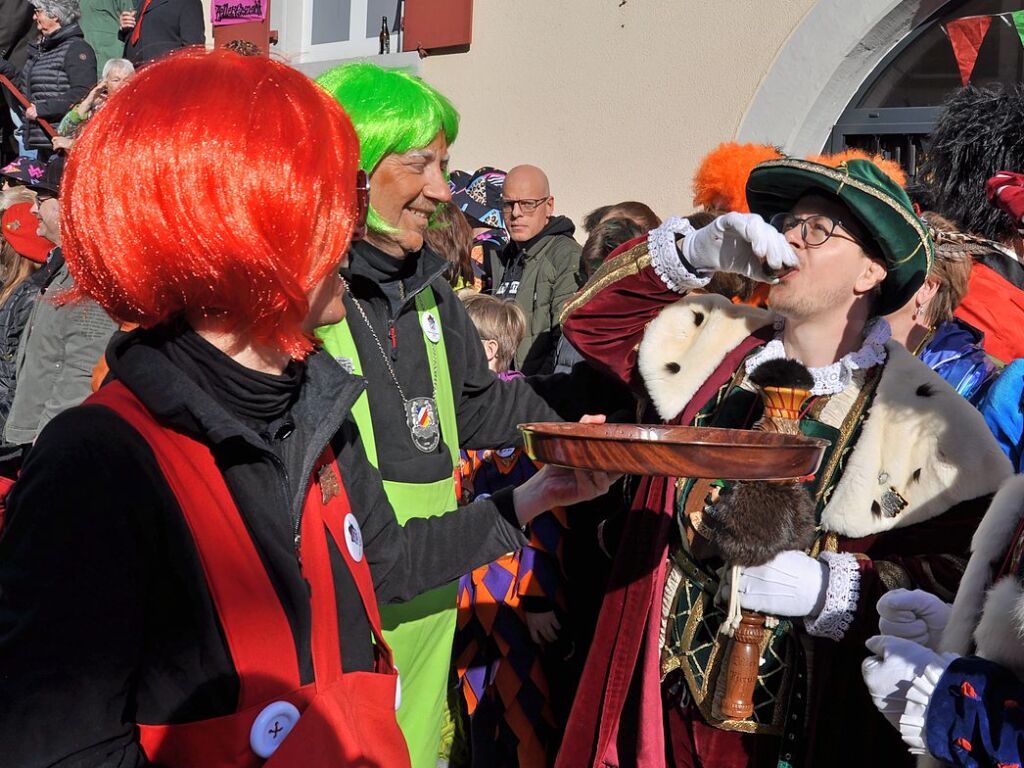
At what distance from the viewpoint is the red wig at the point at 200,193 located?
1.43 m

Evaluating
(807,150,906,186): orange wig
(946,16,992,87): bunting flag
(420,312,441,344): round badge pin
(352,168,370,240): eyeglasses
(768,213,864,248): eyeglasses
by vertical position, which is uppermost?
(946,16,992,87): bunting flag

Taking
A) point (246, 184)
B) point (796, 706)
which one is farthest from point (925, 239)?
point (246, 184)

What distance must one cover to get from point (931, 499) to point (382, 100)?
1626mm

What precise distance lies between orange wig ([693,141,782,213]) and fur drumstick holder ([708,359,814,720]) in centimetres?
164

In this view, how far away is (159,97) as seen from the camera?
4.83ft

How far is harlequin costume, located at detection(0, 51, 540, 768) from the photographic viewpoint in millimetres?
1331

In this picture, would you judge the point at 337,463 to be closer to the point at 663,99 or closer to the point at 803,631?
the point at 803,631

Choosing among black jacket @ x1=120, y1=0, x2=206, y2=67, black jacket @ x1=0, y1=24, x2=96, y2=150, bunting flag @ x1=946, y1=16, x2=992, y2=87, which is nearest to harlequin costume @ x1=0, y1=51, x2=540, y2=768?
bunting flag @ x1=946, y1=16, x2=992, y2=87

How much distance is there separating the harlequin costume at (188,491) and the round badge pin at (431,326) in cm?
112

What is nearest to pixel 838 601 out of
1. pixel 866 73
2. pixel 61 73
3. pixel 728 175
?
pixel 728 175

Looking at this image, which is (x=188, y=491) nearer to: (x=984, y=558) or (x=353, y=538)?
(x=353, y=538)

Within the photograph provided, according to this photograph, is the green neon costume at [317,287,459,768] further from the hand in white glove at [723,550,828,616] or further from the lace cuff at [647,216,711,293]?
the hand in white glove at [723,550,828,616]

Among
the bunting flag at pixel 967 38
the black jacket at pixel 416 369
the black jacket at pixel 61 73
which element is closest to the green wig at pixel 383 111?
the black jacket at pixel 416 369

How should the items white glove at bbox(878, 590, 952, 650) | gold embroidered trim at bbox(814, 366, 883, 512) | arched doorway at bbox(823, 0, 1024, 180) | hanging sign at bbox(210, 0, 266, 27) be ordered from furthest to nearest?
1. hanging sign at bbox(210, 0, 266, 27)
2. arched doorway at bbox(823, 0, 1024, 180)
3. gold embroidered trim at bbox(814, 366, 883, 512)
4. white glove at bbox(878, 590, 952, 650)
